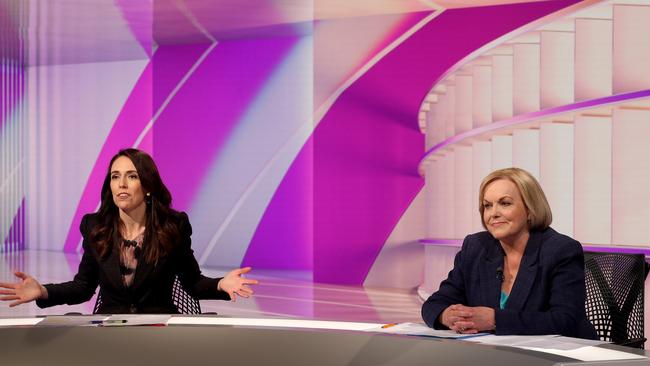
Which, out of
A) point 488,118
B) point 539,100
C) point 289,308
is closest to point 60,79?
point 289,308

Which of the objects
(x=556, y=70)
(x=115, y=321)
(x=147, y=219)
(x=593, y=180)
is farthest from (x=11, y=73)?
(x=115, y=321)

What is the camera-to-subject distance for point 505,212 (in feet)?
5.77

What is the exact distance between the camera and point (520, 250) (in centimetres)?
181

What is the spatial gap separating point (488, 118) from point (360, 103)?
2.38 m

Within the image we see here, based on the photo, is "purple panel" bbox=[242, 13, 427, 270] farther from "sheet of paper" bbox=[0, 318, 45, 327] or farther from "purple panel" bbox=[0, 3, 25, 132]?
"sheet of paper" bbox=[0, 318, 45, 327]

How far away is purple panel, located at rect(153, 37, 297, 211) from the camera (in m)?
9.22

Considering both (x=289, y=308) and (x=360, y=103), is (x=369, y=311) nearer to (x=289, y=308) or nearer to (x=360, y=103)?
(x=289, y=308)

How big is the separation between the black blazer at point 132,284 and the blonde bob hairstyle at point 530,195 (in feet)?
2.47

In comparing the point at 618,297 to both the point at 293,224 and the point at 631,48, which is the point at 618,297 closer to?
the point at 631,48

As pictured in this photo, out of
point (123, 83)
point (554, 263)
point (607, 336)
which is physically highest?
point (123, 83)

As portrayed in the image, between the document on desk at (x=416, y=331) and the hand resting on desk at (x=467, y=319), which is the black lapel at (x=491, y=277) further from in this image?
the document on desk at (x=416, y=331)

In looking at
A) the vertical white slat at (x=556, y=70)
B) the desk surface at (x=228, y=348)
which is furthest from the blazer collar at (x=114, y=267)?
the vertical white slat at (x=556, y=70)

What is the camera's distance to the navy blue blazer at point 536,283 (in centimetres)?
167

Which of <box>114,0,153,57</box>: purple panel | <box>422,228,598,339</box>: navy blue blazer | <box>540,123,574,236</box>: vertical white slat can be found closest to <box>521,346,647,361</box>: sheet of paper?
<box>422,228,598,339</box>: navy blue blazer
